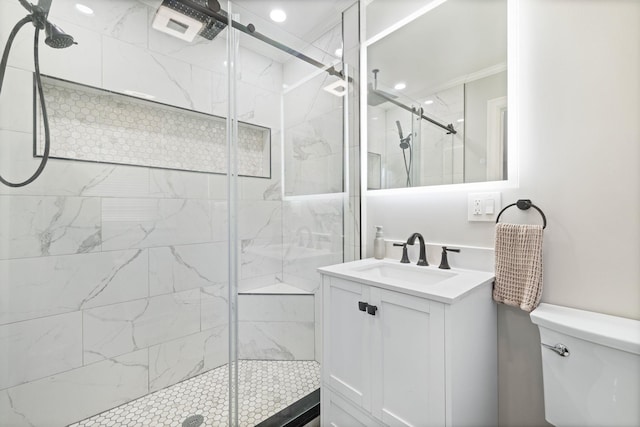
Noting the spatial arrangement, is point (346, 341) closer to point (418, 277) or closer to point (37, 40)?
point (418, 277)

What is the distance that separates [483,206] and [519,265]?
11.3 inches

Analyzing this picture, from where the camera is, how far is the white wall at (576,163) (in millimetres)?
897

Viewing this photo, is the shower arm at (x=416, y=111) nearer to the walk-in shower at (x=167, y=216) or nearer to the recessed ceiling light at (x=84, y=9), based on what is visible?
the walk-in shower at (x=167, y=216)

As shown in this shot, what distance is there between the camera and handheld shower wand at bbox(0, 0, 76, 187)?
4.17ft

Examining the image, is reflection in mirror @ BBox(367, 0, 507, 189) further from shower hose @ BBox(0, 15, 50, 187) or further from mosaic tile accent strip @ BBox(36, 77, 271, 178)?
shower hose @ BBox(0, 15, 50, 187)

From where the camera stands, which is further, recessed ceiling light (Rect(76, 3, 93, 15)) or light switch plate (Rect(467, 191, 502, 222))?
recessed ceiling light (Rect(76, 3, 93, 15))

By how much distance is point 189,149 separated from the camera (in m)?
1.92

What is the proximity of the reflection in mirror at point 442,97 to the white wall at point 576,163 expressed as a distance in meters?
0.10

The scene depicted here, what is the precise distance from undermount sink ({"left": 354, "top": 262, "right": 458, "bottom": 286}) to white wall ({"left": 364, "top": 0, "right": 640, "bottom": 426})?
244 mm

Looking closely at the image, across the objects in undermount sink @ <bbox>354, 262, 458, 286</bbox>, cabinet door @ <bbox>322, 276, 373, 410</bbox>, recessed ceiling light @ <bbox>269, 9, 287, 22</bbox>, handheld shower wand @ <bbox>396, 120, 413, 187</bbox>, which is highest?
recessed ceiling light @ <bbox>269, 9, 287, 22</bbox>

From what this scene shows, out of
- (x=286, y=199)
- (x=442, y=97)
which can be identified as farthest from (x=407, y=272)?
(x=286, y=199)

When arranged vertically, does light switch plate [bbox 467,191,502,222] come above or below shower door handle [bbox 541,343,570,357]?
above

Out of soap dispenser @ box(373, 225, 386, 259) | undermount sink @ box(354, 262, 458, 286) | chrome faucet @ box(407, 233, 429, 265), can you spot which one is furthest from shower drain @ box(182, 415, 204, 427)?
chrome faucet @ box(407, 233, 429, 265)

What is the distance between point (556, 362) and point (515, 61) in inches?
45.7
